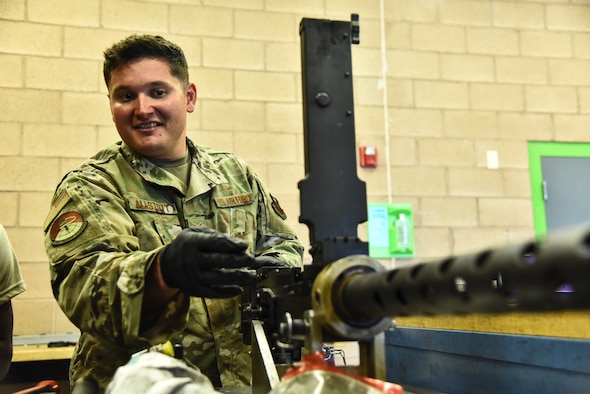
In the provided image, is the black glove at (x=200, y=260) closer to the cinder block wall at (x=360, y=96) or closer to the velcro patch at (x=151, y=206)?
the velcro patch at (x=151, y=206)

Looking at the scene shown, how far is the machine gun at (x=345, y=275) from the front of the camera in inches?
19.3

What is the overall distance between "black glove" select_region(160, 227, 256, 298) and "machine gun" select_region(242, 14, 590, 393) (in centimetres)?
10

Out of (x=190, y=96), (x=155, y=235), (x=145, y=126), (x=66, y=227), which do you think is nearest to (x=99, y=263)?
(x=66, y=227)

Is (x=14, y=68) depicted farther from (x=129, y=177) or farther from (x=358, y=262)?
(x=358, y=262)

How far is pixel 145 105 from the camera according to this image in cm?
145

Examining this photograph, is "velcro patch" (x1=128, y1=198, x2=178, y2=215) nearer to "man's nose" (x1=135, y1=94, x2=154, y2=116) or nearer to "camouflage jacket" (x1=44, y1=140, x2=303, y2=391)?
"camouflage jacket" (x1=44, y1=140, x2=303, y2=391)

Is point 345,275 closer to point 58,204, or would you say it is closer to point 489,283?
point 489,283

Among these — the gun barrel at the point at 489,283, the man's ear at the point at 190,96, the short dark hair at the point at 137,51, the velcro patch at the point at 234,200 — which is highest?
the short dark hair at the point at 137,51

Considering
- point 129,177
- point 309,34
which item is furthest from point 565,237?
point 129,177

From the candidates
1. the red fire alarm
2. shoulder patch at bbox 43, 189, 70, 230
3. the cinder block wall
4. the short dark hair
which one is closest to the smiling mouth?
the short dark hair

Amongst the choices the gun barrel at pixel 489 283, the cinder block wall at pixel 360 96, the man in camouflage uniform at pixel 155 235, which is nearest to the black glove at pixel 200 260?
the man in camouflage uniform at pixel 155 235

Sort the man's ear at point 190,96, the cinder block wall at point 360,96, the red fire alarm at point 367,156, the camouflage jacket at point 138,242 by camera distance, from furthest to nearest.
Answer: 1. the red fire alarm at point 367,156
2. the cinder block wall at point 360,96
3. the man's ear at point 190,96
4. the camouflage jacket at point 138,242

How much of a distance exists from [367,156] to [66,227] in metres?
2.30

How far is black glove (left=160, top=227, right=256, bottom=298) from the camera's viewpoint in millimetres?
900
